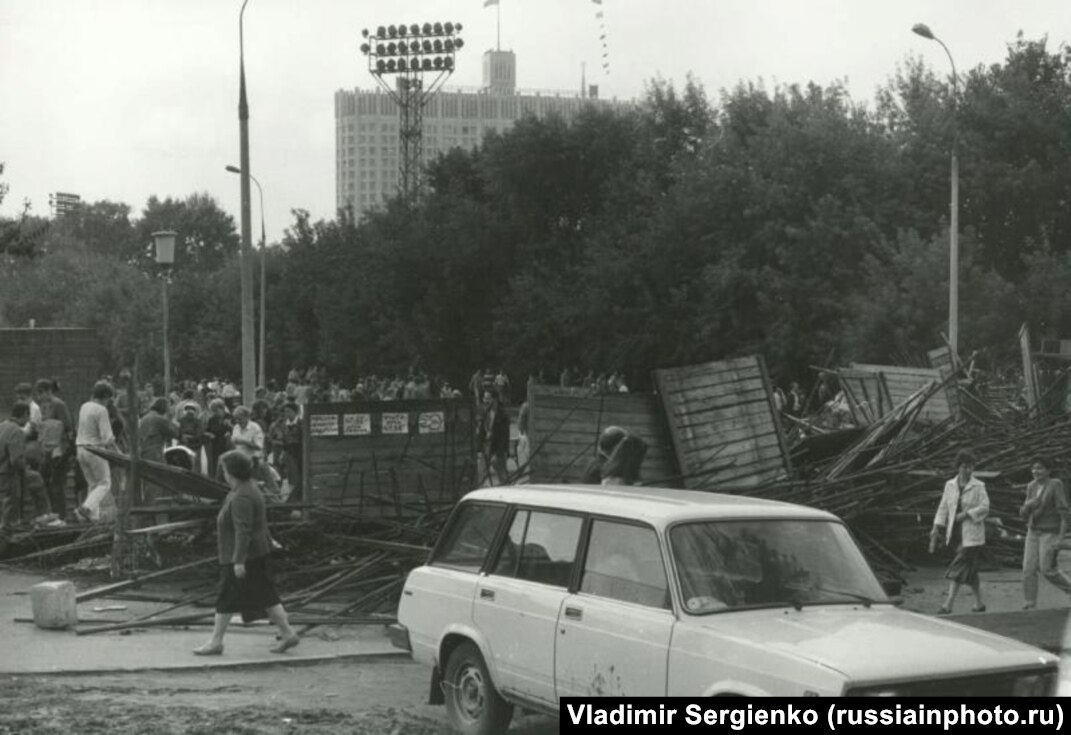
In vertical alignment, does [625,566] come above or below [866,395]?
below

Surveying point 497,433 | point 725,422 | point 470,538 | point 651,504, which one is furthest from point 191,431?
point 651,504

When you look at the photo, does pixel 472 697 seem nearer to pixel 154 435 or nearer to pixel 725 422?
pixel 725 422

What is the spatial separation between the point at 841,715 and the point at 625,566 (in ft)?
6.02

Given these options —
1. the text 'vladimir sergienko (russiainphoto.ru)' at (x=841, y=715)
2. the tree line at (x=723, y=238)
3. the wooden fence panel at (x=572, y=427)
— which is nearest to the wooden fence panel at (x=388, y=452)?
the wooden fence panel at (x=572, y=427)

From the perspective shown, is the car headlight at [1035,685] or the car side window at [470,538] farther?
the car side window at [470,538]

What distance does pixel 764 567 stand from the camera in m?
7.99

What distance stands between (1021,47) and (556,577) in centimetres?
4287

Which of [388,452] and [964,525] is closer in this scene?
[964,525]

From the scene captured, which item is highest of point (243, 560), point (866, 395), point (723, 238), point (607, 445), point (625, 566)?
point (723, 238)

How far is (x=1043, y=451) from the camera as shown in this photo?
19266mm

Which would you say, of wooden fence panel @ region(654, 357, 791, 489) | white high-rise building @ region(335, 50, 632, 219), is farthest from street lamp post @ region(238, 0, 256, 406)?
white high-rise building @ region(335, 50, 632, 219)

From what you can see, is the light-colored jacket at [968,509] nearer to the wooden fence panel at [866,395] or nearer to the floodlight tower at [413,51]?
the wooden fence panel at [866,395]

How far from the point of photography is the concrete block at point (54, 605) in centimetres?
1313

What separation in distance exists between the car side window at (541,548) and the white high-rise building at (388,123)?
6963 inches
